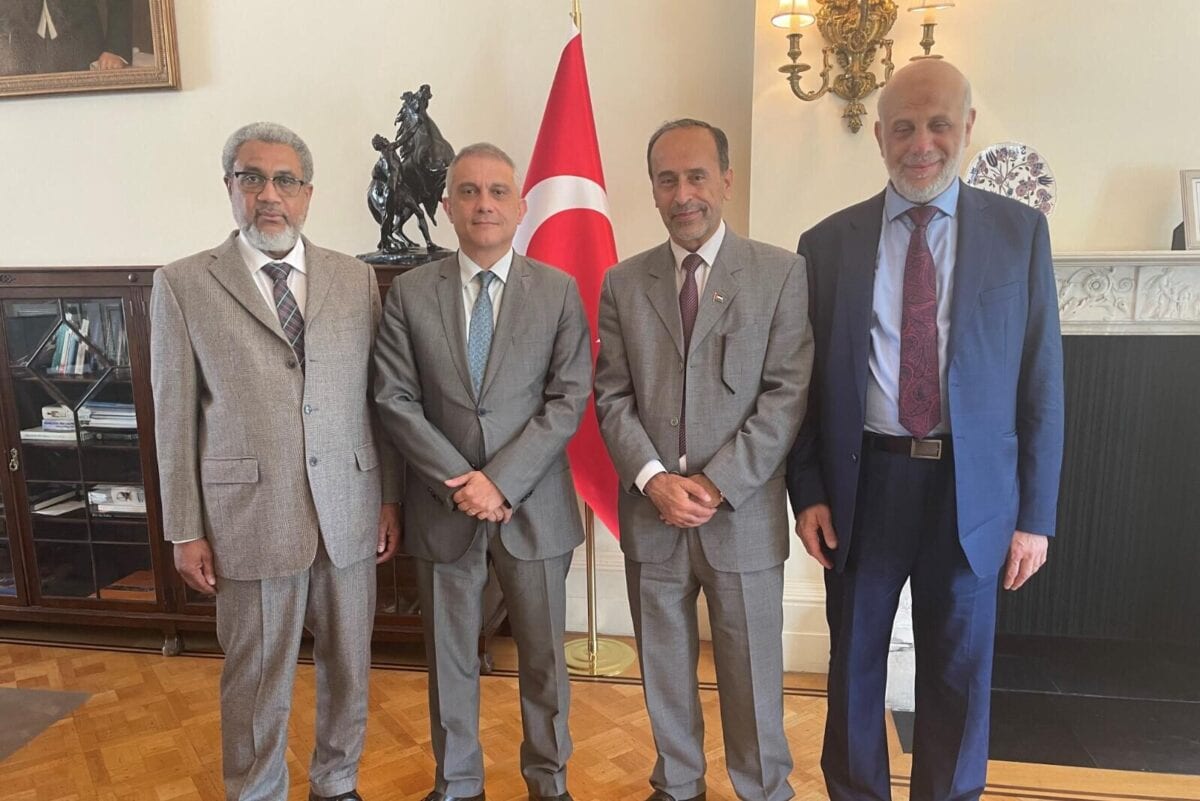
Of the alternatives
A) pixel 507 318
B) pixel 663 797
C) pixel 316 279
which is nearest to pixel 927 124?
pixel 507 318

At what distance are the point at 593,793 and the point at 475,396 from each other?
1.11 metres

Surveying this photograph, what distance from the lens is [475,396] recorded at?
1.72 meters

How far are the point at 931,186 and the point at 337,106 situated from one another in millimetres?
2206

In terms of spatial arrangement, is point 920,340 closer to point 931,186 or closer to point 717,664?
point 931,186

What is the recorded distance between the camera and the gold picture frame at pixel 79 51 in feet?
9.43

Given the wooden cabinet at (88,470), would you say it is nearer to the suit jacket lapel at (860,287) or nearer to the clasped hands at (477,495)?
the clasped hands at (477,495)

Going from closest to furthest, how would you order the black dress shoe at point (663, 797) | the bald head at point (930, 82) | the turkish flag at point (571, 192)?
the bald head at point (930, 82)
the black dress shoe at point (663, 797)
the turkish flag at point (571, 192)

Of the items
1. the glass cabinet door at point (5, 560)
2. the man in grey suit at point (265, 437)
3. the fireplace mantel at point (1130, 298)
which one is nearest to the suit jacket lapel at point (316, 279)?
the man in grey suit at point (265, 437)

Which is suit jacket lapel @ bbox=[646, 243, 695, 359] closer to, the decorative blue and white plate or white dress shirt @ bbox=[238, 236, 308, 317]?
white dress shirt @ bbox=[238, 236, 308, 317]

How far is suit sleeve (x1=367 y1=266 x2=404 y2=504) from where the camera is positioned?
181 cm

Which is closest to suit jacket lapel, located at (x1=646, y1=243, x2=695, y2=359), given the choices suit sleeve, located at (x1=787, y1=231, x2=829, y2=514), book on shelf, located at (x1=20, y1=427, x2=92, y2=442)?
suit sleeve, located at (x1=787, y1=231, x2=829, y2=514)

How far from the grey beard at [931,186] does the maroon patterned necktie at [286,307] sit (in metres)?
1.32

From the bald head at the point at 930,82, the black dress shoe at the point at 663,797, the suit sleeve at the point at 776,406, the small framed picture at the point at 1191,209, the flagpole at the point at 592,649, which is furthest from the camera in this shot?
the flagpole at the point at 592,649

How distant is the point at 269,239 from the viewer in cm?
168
